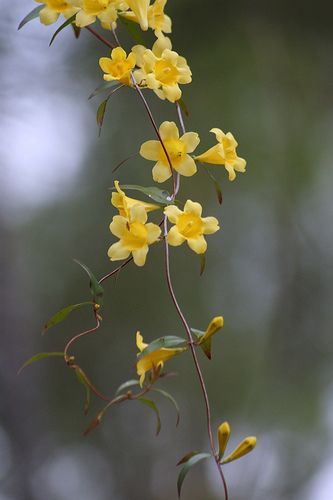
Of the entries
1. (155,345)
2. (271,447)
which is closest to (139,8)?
(155,345)

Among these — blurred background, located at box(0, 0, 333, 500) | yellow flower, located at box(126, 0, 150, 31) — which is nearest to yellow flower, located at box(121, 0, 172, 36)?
yellow flower, located at box(126, 0, 150, 31)

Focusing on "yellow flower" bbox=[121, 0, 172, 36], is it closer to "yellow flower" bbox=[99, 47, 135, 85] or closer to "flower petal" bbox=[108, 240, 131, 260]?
"yellow flower" bbox=[99, 47, 135, 85]

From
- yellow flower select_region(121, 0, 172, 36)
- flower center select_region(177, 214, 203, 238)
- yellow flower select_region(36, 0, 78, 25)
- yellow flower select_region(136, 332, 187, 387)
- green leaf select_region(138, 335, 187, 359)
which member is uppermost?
yellow flower select_region(36, 0, 78, 25)

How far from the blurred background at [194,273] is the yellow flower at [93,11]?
53.3 inches

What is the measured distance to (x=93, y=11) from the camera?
458 mm

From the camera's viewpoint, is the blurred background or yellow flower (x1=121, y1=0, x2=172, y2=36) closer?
yellow flower (x1=121, y1=0, x2=172, y2=36)

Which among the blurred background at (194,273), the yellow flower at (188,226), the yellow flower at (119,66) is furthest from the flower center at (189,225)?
the blurred background at (194,273)

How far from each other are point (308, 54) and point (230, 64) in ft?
0.73

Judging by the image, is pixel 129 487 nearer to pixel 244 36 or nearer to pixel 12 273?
pixel 12 273

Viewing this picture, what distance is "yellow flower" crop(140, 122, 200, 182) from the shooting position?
1.57 feet

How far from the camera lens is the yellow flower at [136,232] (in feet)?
1.44

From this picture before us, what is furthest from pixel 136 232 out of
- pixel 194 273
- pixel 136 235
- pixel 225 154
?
pixel 194 273

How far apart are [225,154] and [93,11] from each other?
0.14m

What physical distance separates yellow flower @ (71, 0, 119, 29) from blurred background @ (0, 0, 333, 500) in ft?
4.44
